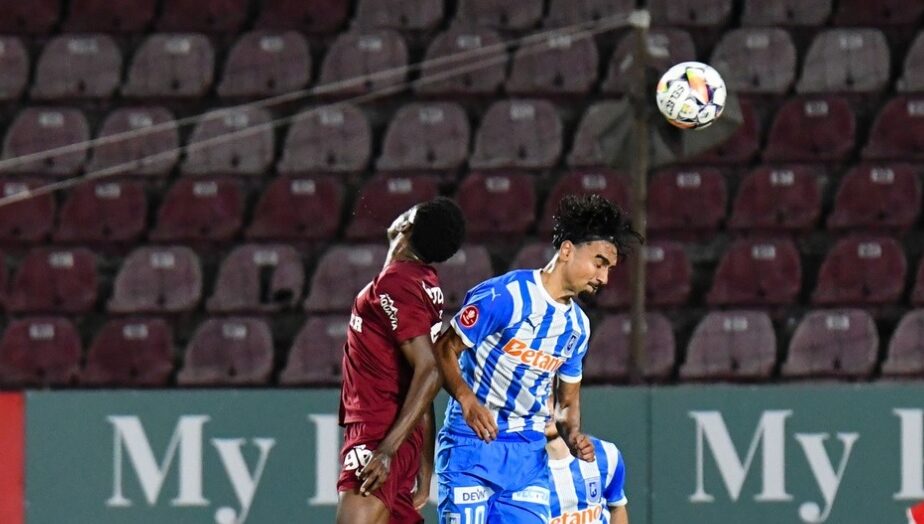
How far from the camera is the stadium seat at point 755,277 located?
9.85 metres

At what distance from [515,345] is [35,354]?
4.98 meters

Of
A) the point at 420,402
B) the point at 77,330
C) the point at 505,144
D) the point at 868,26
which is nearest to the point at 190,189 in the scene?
the point at 77,330

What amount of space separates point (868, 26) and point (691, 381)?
10.5 ft

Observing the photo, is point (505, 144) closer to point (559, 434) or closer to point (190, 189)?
point (190, 189)

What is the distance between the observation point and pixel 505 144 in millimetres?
10406

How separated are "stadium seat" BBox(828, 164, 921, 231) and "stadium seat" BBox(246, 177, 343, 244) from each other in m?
3.13

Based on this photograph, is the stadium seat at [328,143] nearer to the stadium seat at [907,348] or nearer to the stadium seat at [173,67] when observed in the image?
the stadium seat at [173,67]

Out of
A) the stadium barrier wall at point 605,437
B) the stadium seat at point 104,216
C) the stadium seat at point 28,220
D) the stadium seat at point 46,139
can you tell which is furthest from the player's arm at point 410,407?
the stadium seat at point 46,139

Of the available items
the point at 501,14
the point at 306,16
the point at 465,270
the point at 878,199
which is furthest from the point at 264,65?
the point at 878,199

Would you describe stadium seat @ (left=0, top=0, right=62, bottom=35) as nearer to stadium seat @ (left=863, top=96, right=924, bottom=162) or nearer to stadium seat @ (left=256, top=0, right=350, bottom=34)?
stadium seat @ (left=256, top=0, right=350, bottom=34)

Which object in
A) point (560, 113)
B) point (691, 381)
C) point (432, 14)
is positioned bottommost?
point (691, 381)

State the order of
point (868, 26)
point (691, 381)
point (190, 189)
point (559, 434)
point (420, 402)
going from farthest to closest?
point (868, 26), point (190, 189), point (691, 381), point (559, 434), point (420, 402)

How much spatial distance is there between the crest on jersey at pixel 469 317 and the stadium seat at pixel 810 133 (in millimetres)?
5531

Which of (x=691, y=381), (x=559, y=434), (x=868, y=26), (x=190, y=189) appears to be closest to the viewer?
(x=559, y=434)
